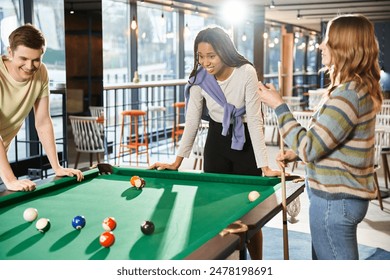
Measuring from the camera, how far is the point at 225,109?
9.91 ft

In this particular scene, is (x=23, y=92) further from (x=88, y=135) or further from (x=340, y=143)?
(x=88, y=135)

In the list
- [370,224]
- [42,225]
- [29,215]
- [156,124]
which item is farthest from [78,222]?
[156,124]

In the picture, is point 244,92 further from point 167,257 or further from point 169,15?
point 169,15

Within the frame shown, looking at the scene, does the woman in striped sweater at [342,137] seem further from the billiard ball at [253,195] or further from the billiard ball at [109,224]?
the billiard ball at [109,224]

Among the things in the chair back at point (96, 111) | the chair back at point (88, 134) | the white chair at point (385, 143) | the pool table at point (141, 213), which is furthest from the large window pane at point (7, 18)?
the white chair at point (385, 143)

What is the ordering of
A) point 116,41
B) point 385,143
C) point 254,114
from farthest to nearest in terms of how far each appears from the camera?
point 116,41
point 385,143
point 254,114

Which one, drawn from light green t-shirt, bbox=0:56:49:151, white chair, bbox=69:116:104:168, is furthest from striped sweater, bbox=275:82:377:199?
white chair, bbox=69:116:104:168

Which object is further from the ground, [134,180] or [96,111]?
[96,111]

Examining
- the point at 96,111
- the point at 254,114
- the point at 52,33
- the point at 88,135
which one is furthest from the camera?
the point at 52,33

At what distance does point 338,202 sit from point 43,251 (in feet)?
3.41

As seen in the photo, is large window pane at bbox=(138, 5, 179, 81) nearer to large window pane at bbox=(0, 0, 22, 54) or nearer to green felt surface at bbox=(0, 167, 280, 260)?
large window pane at bbox=(0, 0, 22, 54)

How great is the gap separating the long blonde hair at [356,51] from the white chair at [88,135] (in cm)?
403

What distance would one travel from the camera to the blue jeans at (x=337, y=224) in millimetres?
1962

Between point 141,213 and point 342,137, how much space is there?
2.69 ft
